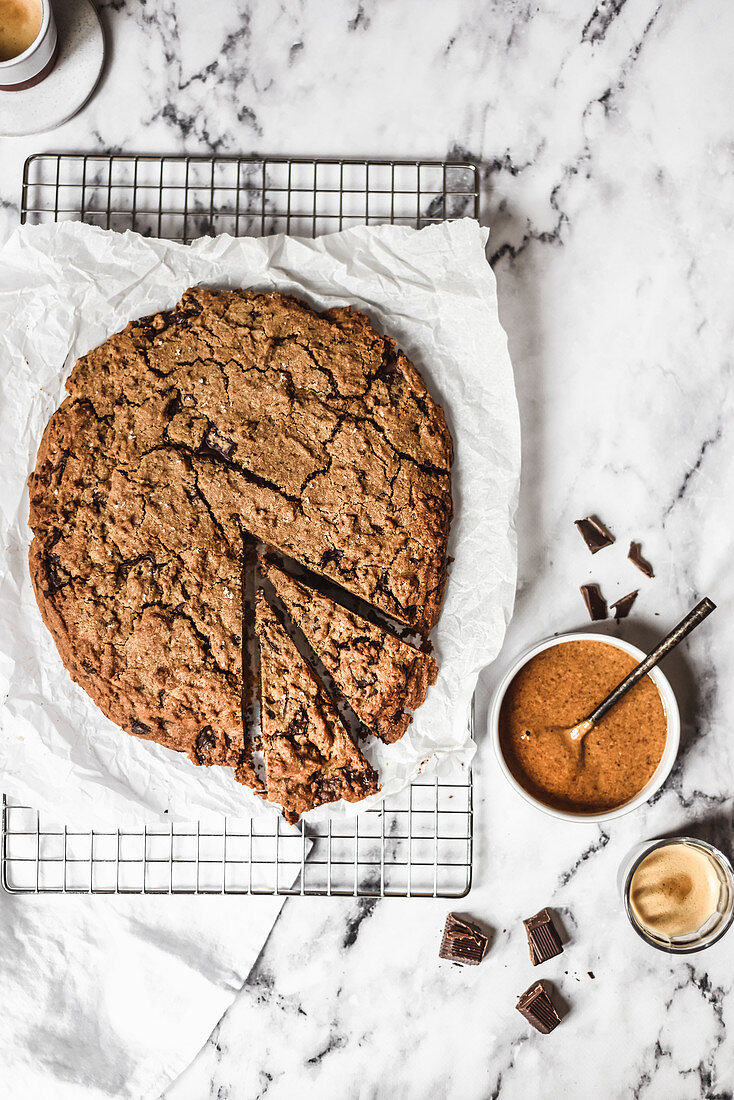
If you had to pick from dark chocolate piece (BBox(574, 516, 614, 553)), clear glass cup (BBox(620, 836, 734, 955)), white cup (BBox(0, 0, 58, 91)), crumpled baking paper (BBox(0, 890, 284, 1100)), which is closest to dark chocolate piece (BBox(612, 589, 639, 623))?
dark chocolate piece (BBox(574, 516, 614, 553))

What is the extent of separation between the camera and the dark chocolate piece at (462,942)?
115 inches

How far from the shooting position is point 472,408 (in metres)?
2.73

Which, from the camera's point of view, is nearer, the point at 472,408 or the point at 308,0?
the point at 472,408

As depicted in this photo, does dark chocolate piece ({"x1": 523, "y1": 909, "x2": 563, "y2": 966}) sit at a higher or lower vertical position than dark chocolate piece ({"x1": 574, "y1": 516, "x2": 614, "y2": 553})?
lower

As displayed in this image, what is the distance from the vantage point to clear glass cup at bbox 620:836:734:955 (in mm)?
2773

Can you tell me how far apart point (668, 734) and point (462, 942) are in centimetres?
101

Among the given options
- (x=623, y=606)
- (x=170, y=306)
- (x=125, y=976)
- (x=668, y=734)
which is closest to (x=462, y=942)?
(x=668, y=734)

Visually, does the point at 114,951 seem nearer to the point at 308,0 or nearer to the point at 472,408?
the point at 472,408

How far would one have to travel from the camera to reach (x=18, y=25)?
2.73 m

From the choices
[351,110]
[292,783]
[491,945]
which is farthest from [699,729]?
[351,110]

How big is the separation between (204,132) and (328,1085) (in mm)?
3349

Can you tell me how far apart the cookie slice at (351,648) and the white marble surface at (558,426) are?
0.60 m

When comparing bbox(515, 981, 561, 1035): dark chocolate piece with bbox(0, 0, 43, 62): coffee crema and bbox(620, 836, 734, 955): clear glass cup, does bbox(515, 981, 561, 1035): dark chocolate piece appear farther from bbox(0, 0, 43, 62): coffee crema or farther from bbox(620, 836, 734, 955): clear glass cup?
bbox(0, 0, 43, 62): coffee crema

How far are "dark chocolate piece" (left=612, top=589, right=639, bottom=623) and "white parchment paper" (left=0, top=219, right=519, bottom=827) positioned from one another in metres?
0.47
